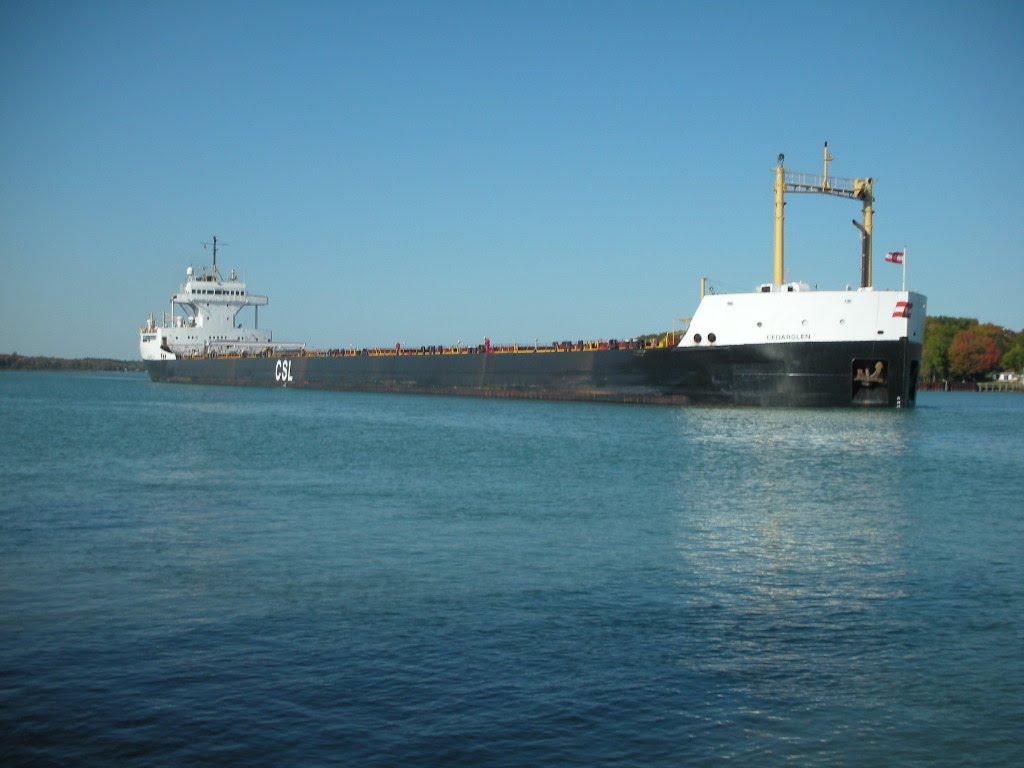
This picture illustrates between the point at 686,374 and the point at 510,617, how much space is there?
26.3 meters

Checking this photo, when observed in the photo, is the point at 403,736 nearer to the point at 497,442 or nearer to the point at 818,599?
the point at 818,599

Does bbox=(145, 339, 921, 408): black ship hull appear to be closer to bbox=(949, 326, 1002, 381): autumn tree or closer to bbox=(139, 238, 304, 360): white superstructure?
bbox=(139, 238, 304, 360): white superstructure

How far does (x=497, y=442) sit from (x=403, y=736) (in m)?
18.5

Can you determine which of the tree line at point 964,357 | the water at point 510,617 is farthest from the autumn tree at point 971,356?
the water at point 510,617

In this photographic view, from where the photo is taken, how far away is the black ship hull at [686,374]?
30.4m

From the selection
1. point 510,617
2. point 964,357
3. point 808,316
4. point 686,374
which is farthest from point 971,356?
point 510,617

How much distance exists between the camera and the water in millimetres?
5695

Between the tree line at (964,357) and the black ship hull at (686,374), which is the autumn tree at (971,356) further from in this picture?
the black ship hull at (686,374)

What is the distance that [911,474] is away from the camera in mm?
18281

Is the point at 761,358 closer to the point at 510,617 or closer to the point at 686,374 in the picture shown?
the point at 686,374

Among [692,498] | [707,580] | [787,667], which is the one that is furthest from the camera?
[692,498]

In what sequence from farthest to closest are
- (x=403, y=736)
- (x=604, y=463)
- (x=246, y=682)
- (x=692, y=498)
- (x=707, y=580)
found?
(x=604, y=463) < (x=692, y=498) < (x=707, y=580) < (x=246, y=682) < (x=403, y=736)

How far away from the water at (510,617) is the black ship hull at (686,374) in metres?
12.5

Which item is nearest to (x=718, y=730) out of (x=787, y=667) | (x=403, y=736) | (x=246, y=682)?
(x=787, y=667)
